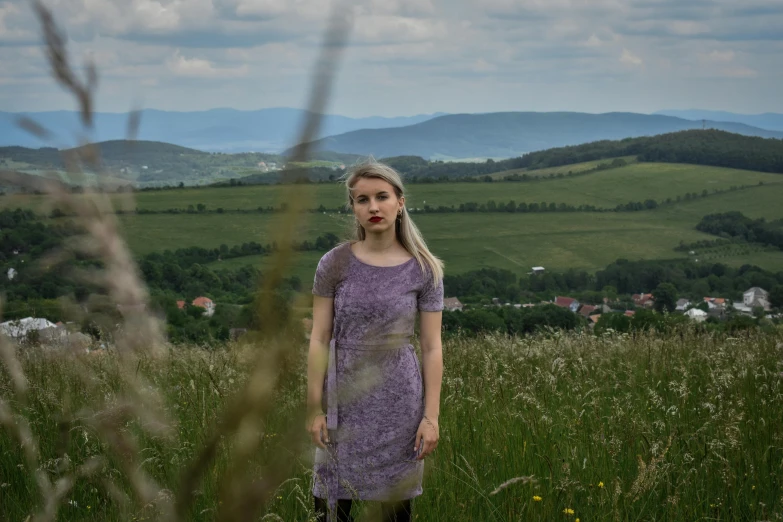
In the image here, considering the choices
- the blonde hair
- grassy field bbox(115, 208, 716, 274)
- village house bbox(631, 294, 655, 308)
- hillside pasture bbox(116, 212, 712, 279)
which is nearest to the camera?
the blonde hair

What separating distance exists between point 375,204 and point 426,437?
89 cm

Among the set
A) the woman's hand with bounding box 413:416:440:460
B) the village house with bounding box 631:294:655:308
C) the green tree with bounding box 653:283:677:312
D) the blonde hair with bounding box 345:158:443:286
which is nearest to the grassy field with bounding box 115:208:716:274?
the village house with bounding box 631:294:655:308

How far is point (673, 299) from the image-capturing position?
52.6 m

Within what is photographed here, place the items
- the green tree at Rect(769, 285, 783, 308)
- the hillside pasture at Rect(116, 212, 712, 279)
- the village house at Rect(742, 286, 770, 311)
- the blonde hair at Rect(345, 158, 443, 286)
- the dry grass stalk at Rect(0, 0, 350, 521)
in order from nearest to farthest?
the dry grass stalk at Rect(0, 0, 350, 521)
the blonde hair at Rect(345, 158, 443, 286)
the green tree at Rect(769, 285, 783, 308)
the village house at Rect(742, 286, 770, 311)
the hillside pasture at Rect(116, 212, 712, 279)

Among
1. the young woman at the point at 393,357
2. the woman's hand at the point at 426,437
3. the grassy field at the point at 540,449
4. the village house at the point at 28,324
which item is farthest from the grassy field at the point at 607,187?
the woman's hand at the point at 426,437

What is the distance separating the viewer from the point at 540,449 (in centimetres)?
392

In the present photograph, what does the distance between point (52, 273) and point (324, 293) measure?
7.21 ft

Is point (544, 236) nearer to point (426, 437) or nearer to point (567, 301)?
point (567, 301)

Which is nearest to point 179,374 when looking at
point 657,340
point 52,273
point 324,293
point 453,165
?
point 324,293

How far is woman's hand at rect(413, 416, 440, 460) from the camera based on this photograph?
2.99 metres

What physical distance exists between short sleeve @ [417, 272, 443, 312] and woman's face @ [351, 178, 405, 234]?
269 millimetres

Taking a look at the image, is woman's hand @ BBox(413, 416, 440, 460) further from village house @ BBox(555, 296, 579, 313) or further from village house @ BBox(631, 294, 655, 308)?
village house @ BBox(631, 294, 655, 308)

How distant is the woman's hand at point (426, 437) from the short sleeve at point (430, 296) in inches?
16.7

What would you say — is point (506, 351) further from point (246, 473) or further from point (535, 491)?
point (246, 473)
